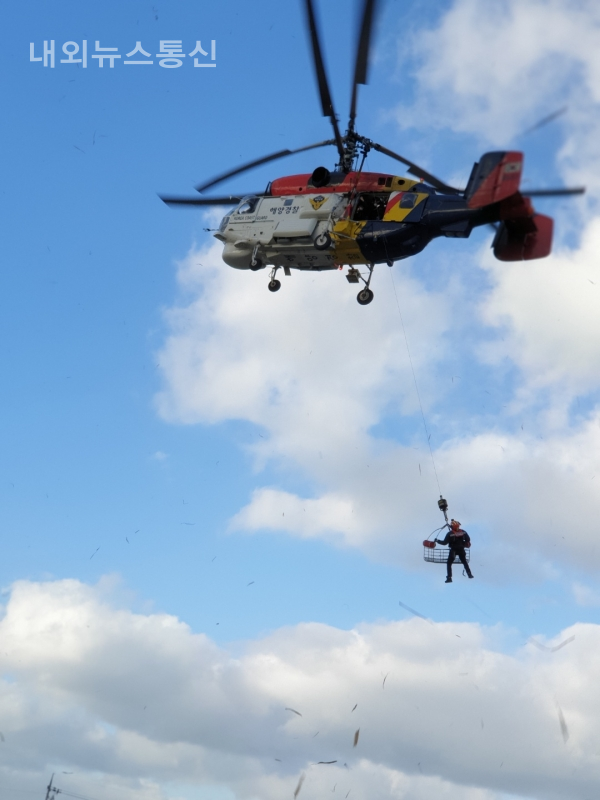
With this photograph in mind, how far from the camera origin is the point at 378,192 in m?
22.8

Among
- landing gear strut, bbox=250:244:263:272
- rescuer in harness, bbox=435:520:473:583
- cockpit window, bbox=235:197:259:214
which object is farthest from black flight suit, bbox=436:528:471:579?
cockpit window, bbox=235:197:259:214

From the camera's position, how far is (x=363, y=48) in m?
20.1

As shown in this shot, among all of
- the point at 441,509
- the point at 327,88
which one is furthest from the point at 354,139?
the point at 441,509

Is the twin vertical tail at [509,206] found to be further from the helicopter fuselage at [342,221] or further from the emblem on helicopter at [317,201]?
the emblem on helicopter at [317,201]

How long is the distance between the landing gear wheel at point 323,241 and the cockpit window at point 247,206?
2946 mm

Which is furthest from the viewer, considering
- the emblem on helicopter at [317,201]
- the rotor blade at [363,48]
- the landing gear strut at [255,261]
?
the landing gear strut at [255,261]

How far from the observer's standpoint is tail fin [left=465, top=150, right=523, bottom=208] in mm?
19531

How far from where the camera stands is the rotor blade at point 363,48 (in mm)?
18842

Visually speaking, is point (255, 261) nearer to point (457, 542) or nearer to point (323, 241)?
point (323, 241)

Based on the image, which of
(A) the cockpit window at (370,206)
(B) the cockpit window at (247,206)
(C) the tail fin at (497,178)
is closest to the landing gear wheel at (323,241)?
(A) the cockpit window at (370,206)

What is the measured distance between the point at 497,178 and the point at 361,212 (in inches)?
158

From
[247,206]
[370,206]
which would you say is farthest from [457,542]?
[247,206]

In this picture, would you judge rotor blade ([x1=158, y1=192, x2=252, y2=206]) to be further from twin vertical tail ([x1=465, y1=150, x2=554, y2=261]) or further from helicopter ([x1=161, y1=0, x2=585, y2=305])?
twin vertical tail ([x1=465, y1=150, x2=554, y2=261])

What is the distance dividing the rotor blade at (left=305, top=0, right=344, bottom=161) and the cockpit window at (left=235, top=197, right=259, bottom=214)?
2691 millimetres
